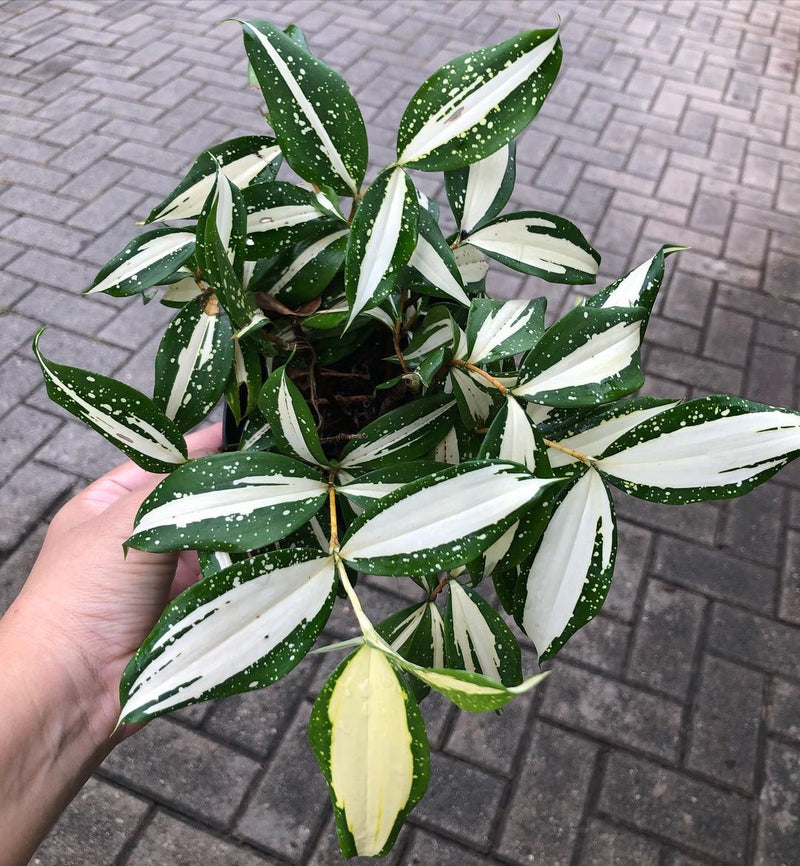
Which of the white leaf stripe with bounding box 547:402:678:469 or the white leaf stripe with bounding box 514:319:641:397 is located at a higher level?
the white leaf stripe with bounding box 514:319:641:397

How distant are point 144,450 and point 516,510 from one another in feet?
1.31

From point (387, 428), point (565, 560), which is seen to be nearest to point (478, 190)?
point (387, 428)

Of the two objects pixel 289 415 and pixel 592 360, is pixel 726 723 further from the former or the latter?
pixel 289 415

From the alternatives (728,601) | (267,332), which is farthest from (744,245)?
(267,332)

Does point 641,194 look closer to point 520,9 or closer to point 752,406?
point 520,9

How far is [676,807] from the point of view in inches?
70.3

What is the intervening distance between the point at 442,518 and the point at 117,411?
0.35m

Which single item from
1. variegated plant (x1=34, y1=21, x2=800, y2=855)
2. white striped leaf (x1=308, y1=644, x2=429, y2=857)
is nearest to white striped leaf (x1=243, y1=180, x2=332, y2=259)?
variegated plant (x1=34, y1=21, x2=800, y2=855)

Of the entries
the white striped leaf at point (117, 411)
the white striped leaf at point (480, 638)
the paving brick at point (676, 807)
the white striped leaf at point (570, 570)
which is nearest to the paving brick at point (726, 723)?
the paving brick at point (676, 807)

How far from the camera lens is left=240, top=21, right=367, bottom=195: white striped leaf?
2.35 feet

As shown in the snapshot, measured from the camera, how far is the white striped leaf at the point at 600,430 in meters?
0.74

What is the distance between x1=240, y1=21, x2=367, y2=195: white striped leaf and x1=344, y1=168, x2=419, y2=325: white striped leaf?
74mm

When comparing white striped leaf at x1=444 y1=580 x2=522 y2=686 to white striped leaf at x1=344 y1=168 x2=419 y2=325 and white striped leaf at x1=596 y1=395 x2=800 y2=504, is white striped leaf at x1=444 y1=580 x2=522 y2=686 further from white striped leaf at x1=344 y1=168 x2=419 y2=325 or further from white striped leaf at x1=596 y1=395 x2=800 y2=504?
white striped leaf at x1=344 y1=168 x2=419 y2=325

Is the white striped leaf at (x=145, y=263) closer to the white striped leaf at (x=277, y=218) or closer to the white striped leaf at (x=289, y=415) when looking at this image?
the white striped leaf at (x=277, y=218)
